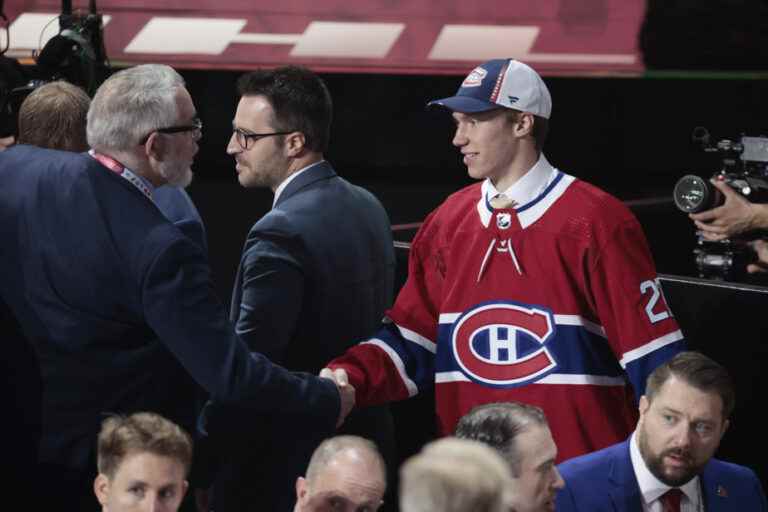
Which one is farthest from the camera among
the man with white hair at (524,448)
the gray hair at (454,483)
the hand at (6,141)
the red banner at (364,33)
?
the red banner at (364,33)

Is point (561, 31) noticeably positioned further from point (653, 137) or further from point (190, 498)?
point (190, 498)

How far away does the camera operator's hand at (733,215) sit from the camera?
4258 millimetres

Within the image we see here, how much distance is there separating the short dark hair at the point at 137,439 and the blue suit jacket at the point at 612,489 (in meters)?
0.89

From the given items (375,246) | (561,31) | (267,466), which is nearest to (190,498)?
(267,466)

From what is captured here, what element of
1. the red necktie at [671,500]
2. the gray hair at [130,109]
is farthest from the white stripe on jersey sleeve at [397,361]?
the gray hair at [130,109]

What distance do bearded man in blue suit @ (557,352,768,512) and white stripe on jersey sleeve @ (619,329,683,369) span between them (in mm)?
42

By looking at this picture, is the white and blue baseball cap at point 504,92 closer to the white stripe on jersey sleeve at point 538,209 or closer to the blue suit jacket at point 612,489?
the white stripe on jersey sleeve at point 538,209

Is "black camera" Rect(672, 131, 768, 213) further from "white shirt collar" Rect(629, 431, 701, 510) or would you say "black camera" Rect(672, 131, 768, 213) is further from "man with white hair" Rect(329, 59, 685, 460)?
"white shirt collar" Rect(629, 431, 701, 510)

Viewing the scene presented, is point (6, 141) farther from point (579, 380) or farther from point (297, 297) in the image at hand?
point (579, 380)

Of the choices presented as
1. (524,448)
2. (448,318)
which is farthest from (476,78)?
(524,448)

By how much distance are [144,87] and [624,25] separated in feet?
16.4

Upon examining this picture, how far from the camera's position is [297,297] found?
348cm

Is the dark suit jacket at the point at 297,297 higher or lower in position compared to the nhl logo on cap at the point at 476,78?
lower

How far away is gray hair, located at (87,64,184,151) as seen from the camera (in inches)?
124
